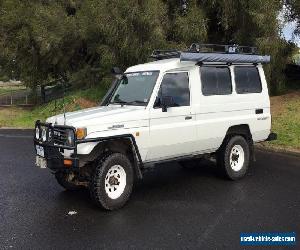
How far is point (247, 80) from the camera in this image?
9.15 m

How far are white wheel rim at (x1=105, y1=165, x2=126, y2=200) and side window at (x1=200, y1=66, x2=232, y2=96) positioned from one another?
2.29 meters

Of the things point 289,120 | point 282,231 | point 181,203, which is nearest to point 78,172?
point 181,203

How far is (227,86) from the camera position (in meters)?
8.77

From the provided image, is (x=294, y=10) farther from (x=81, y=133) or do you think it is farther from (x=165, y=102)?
(x=81, y=133)

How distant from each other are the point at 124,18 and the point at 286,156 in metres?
10.8

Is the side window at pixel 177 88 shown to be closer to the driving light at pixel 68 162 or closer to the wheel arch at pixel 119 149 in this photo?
the wheel arch at pixel 119 149

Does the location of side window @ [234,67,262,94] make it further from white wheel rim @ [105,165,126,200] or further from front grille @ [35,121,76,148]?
front grille @ [35,121,76,148]

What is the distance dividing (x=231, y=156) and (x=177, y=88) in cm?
197

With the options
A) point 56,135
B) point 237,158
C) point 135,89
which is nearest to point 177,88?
point 135,89

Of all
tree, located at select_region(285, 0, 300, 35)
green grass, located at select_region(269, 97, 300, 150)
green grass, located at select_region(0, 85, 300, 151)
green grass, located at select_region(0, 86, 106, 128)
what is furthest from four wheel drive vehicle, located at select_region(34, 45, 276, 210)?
green grass, located at select_region(0, 86, 106, 128)

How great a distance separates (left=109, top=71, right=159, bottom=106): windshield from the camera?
766 centimetres

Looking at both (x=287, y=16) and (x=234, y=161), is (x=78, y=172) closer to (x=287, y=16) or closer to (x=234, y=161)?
(x=234, y=161)

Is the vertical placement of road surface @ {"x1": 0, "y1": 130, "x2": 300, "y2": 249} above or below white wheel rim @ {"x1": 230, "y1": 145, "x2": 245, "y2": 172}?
below

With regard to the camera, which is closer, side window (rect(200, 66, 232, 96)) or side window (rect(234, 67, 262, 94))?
side window (rect(200, 66, 232, 96))
